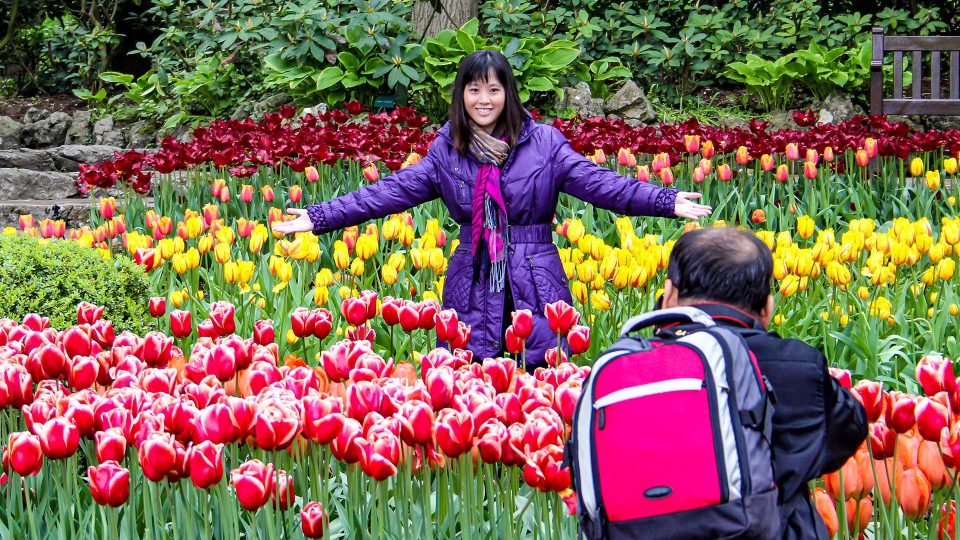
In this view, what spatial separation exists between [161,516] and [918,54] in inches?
302

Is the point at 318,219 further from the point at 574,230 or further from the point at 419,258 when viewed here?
the point at 574,230

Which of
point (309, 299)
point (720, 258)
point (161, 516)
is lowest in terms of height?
point (309, 299)

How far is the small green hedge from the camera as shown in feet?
12.3

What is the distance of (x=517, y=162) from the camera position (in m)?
3.63

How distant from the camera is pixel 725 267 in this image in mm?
1824

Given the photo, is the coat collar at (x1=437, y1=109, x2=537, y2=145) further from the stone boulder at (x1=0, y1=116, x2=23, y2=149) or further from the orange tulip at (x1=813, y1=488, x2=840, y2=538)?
the stone boulder at (x1=0, y1=116, x2=23, y2=149)

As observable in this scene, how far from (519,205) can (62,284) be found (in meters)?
1.51

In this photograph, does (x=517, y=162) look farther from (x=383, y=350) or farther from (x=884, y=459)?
(x=884, y=459)

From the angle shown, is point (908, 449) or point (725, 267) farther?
point (908, 449)

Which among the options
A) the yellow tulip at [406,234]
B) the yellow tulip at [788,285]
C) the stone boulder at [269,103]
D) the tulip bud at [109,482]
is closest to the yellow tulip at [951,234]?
the yellow tulip at [788,285]

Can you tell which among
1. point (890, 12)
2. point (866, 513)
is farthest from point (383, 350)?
point (890, 12)

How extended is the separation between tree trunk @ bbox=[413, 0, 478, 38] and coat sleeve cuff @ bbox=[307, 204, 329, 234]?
6360 mm

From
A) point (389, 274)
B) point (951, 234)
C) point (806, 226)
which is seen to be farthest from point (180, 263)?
point (951, 234)

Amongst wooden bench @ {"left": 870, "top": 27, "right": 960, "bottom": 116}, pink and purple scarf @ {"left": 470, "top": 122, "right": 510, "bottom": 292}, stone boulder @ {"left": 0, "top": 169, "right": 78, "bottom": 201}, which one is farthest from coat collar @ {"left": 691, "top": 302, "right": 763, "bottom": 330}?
stone boulder @ {"left": 0, "top": 169, "right": 78, "bottom": 201}
